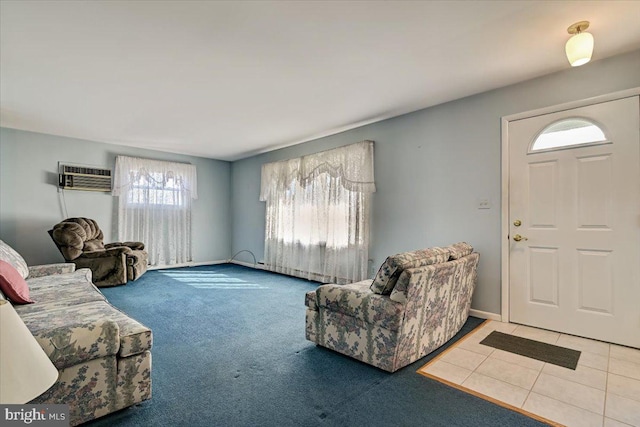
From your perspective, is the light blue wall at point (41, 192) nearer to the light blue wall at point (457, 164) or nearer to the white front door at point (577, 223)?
the light blue wall at point (457, 164)

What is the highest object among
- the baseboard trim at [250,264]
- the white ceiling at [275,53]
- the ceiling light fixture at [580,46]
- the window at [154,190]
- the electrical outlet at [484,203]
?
the white ceiling at [275,53]

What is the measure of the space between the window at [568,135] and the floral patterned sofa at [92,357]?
354 centimetres

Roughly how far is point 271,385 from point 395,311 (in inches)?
36.0

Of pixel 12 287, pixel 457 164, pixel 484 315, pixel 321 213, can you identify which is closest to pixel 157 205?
pixel 321 213

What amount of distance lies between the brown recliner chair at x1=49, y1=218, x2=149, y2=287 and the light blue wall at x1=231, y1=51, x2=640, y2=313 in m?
3.65

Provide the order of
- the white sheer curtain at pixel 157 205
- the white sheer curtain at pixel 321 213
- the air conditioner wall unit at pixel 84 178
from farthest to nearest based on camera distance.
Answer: the white sheer curtain at pixel 157 205 → the air conditioner wall unit at pixel 84 178 → the white sheer curtain at pixel 321 213

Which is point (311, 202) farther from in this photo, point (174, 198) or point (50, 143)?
point (50, 143)

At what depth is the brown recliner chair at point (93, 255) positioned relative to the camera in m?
4.35

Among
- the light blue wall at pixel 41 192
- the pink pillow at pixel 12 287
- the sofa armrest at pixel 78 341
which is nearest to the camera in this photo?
the sofa armrest at pixel 78 341

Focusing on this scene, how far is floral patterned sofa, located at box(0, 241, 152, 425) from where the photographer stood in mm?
1470

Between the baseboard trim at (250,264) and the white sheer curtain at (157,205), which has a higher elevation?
the white sheer curtain at (157,205)

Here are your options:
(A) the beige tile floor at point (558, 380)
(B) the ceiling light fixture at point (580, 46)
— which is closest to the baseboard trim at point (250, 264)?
(A) the beige tile floor at point (558, 380)

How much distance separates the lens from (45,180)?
4.86 meters
